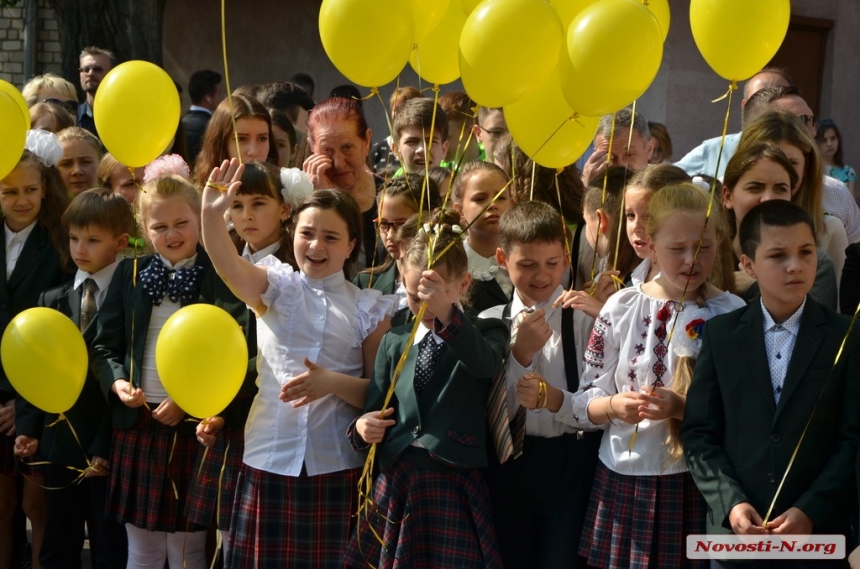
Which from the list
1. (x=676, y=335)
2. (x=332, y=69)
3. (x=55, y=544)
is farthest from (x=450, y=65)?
(x=332, y=69)

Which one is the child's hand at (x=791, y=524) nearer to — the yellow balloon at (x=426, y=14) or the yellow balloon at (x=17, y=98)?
the yellow balloon at (x=426, y=14)

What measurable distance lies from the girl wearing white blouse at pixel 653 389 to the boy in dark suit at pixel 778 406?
117 mm

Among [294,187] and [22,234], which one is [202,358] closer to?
[294,187]

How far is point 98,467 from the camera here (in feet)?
13.3

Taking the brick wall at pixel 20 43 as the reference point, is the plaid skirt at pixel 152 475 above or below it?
below

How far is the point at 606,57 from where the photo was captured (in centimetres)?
308

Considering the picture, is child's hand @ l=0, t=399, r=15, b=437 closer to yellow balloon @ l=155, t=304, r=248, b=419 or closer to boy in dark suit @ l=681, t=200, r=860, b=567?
yellow balloon @ l=155, t=304, r=248, b=419

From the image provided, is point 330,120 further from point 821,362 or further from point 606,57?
point 821,362

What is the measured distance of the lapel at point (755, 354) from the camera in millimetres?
3146

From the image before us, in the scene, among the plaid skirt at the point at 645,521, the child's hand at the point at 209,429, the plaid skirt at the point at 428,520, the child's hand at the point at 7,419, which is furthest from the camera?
the child's hand at the point at 7,419

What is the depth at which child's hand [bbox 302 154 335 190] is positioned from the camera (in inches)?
171

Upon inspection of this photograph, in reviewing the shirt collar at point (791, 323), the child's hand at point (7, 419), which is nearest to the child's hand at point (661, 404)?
the shirt collar at point (791, 323)

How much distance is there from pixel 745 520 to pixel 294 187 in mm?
1992

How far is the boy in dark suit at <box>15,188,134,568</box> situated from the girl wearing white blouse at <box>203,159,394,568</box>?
0.83 m
